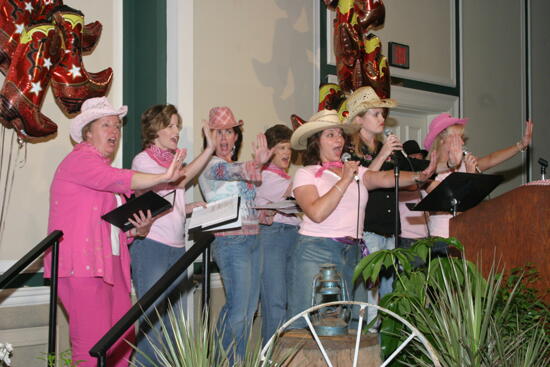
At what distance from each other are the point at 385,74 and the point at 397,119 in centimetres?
149

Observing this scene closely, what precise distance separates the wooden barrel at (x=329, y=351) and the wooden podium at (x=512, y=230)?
3.04 ft

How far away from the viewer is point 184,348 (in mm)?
2420

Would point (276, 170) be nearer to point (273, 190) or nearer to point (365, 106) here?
point (273, 190)

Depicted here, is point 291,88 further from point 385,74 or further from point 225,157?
point 225,157

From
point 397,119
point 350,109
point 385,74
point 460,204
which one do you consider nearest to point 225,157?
point 350,109

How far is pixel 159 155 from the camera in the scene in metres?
4.01

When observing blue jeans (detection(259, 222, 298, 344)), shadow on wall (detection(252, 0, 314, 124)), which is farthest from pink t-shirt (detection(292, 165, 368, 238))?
shadow on wall (detection(252, 0, 314, 124))

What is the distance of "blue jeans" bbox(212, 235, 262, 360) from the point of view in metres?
4.05

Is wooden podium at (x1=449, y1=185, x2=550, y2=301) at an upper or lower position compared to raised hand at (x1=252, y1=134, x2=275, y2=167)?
lower

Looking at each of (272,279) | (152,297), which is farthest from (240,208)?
(152,297)

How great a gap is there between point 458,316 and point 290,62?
11.7 feet

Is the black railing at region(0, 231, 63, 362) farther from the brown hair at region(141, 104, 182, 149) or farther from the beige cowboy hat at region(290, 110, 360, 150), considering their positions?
the beige cowboy hat at region(290, 110, 360, 150)

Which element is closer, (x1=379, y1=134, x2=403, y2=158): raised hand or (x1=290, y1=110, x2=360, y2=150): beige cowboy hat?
(x1=379, y1=134, x2=403, y2=158): raised hand

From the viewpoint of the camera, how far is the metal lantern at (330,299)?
299 cm
